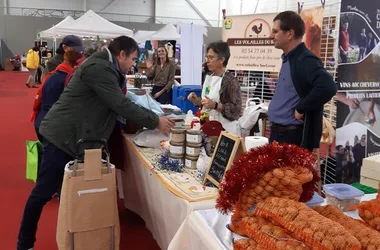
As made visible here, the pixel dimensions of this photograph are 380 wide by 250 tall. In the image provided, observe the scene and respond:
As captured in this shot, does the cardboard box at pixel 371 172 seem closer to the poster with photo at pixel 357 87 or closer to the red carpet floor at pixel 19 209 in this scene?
the poster with photo at pixel 357 87

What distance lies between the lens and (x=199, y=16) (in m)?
23.2

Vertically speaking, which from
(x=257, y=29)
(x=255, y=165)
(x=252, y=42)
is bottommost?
(x=255, y=165)

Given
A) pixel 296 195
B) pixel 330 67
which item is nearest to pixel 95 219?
pixel 296 195

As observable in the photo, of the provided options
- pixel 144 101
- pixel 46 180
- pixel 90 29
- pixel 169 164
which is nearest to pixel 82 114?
pixel 46 180

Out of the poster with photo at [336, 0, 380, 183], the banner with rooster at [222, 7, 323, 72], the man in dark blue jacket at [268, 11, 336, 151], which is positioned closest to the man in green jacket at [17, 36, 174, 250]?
the man in dark blue jacket at [268, 11, 336, 151]

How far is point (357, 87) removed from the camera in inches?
115

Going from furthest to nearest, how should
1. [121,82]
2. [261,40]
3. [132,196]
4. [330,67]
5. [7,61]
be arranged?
[7,61]
[261,40]
[330,67]
[132,196]
[121,82]

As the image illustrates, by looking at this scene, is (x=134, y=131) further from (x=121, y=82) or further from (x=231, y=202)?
(x=231, y=202)

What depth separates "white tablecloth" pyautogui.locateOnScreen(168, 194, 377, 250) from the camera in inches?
48.2

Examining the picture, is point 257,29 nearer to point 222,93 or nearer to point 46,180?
point 222,93

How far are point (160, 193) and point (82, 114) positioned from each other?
25.0 inches

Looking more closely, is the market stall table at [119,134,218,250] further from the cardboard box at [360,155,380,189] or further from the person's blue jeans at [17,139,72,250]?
the cardboard box at [360,155,380,189]

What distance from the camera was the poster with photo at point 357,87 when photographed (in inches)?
113

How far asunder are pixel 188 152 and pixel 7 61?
22.5m
